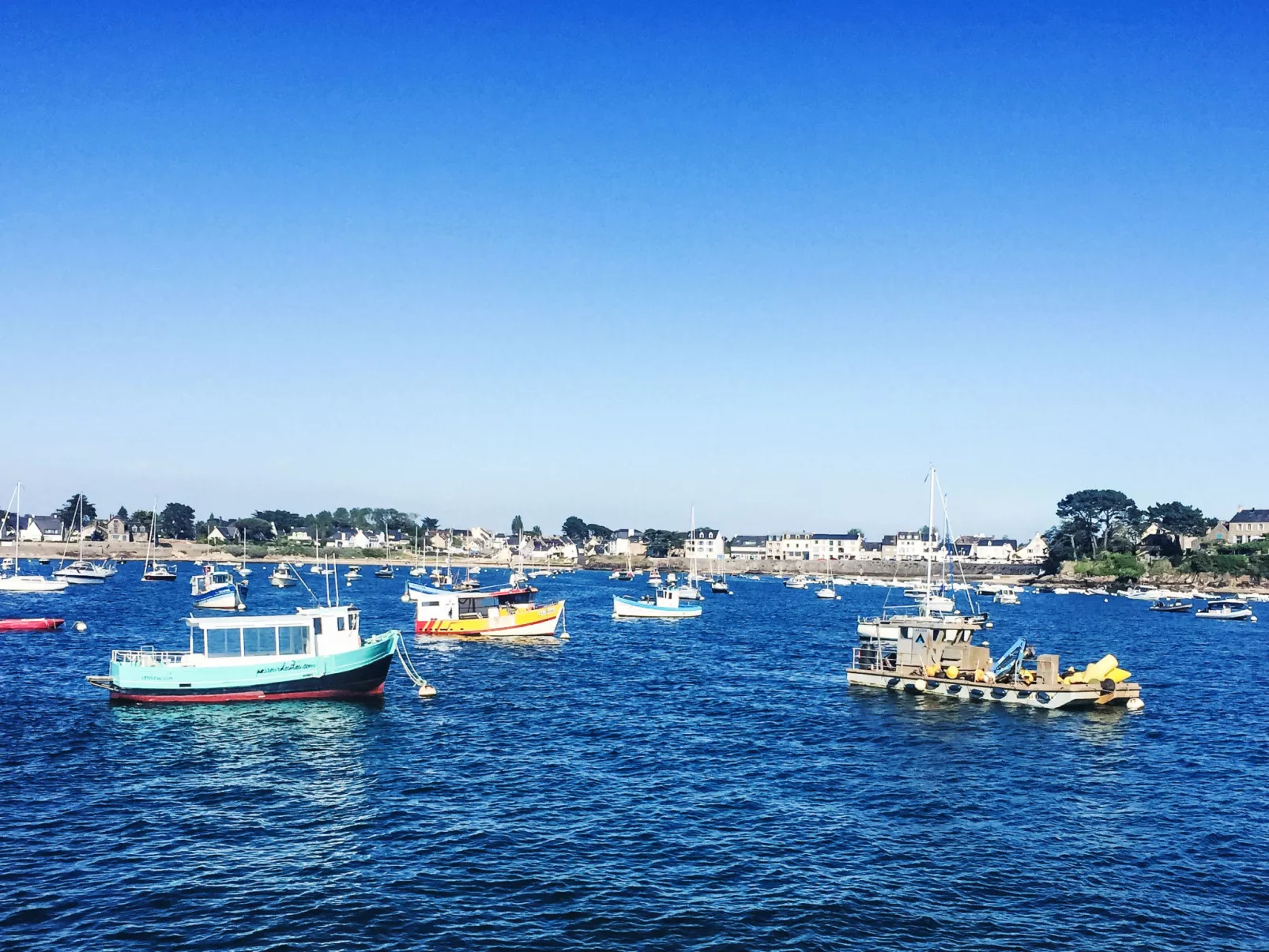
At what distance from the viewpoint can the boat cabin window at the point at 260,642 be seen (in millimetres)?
56750

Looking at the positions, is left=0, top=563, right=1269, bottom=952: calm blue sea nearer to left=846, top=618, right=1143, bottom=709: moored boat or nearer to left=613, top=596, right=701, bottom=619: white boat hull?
left=846, top=618, right=1143, bottom=709: moored boat

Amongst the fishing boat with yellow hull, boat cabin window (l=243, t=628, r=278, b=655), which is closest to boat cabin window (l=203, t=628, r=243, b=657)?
boat cabin window (l=243, t=628, r=278, b=655)

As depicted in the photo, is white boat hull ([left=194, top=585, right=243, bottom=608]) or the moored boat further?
A: white boat hull ([left=194, top=585, right=243, bottom=608])

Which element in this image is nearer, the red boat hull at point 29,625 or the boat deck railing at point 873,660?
the boat deck railing at point 873,660

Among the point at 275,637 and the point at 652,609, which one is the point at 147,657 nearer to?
the point at 275,637

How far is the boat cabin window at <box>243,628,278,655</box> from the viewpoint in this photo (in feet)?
186

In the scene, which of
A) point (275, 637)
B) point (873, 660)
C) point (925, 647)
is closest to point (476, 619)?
point (275, 637)

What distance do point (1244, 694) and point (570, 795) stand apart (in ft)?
181

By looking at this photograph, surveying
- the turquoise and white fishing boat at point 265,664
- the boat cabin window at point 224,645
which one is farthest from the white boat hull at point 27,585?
the boat cabin window at point 224,645

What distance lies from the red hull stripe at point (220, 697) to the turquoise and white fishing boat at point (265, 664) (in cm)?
5

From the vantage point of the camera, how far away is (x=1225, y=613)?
14625 cm

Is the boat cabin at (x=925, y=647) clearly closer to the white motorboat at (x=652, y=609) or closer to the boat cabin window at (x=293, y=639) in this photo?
the boat cabin window at (x=293, y=639)

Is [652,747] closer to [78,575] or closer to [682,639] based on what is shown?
[682,639]

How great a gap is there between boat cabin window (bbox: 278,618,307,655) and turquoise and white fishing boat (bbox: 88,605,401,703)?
0.05 meters
